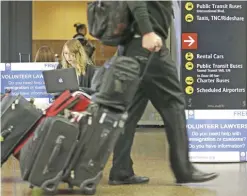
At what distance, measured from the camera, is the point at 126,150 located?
12.3 ft

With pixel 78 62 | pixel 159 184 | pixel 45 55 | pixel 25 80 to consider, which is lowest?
pixel 159 184

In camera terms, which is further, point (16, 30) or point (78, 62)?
point (16, 30)

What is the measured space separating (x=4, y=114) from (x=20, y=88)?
2.49 meters

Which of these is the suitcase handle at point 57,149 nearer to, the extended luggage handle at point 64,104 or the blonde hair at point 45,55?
the extended luggage handle at point 64,104

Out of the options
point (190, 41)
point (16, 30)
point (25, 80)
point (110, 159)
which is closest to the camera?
point (110, 159)

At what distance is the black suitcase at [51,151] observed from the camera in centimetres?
314

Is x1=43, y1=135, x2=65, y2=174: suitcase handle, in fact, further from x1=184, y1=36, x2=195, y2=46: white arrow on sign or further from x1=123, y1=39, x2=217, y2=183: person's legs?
x1=184, y1=36, x2=195, y2=46: white arrow on sign

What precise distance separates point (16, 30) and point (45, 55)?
1.88ft

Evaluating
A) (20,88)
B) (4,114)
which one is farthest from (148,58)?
(20,88)

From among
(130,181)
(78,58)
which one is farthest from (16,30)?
(130,181)

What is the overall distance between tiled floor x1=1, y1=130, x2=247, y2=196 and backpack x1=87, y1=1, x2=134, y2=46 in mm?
888

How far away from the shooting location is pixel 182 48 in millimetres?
4918

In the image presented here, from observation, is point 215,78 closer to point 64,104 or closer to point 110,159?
point 110,159

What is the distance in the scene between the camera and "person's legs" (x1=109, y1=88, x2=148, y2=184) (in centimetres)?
370
